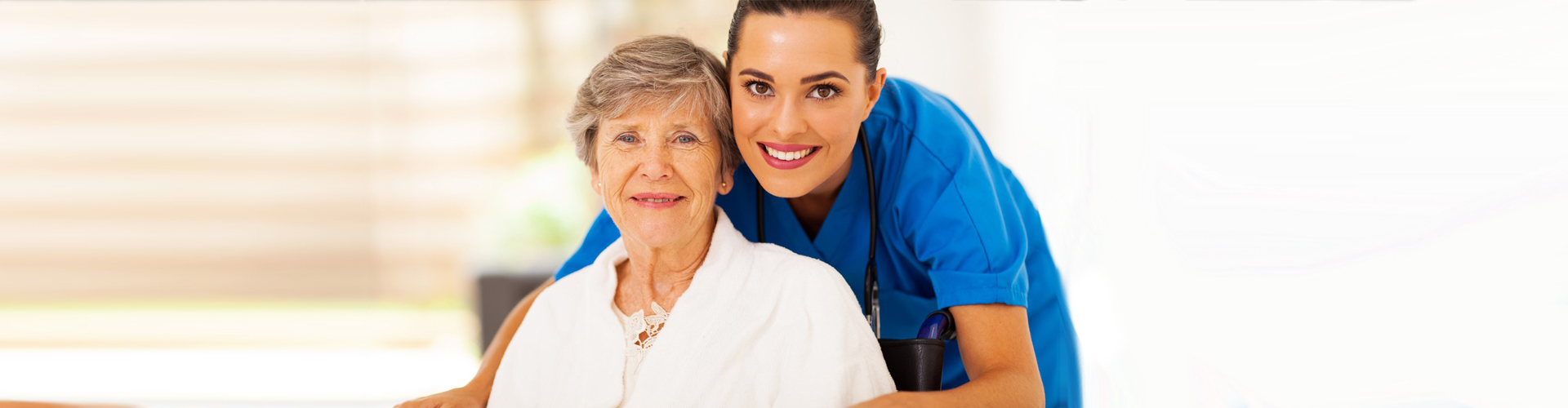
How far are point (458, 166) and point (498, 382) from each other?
351 cm

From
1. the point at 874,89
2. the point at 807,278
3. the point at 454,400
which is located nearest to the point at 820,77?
the point at 874,89

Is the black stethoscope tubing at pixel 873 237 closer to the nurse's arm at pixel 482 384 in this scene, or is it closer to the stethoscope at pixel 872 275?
the stethoscope at pixel 872 275

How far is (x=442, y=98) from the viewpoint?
15.4ft

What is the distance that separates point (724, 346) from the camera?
135cm

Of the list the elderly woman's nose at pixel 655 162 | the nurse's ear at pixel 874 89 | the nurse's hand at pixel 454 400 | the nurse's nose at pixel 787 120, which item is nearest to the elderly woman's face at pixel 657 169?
the elderly woman's nose at pixel 655 162

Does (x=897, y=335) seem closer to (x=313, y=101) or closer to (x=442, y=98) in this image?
(x=442, y=98)

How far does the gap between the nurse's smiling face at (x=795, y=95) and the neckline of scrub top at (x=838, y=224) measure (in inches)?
6.7

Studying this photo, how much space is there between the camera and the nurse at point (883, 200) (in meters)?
1.32

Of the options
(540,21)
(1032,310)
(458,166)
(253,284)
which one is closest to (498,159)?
(458,166)

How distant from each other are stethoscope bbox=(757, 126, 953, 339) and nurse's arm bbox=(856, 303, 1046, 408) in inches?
1.2

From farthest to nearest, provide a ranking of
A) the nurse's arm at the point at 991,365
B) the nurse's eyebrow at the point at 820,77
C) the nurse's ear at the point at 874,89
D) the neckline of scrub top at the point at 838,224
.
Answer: the neckline of scrub top at the point at 838,224 < the nurse's ear at the point at 874,89 < the nurse's eyebrow at the point at 820,77 < the nurse's arm at the point at 991,365

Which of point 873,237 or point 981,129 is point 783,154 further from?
point 981,129

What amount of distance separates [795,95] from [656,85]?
7.6 inches

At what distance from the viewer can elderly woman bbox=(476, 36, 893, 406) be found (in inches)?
51.7
